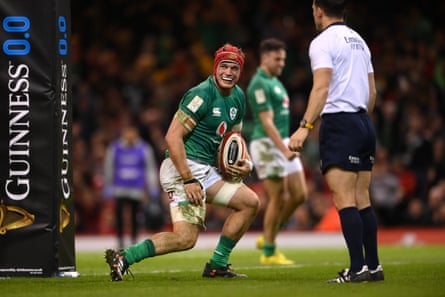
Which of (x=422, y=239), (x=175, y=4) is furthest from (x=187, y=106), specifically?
(x=175, y=4)

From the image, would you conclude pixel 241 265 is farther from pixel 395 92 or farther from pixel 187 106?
pixel 395 92

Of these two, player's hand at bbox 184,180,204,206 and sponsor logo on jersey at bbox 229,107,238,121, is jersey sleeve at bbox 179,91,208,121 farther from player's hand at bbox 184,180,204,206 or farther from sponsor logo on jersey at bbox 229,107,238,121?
player's hand at bbox 184,180,204,206

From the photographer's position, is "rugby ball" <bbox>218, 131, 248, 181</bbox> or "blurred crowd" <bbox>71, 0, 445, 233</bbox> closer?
"rugby ball" <bbox>218, 131, 248, 181</bbox>

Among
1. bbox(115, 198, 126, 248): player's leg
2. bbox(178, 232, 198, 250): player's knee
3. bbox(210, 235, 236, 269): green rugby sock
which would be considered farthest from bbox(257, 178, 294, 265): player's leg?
bbox(115, 198, 126, 248): player's leg

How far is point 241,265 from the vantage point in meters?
12.9

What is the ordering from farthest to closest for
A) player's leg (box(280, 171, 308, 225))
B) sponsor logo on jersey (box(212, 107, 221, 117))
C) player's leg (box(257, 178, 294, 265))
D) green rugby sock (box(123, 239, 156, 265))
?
1. player's leg (box(280, 171, 308, 225))
2. player's leg (box(257, 178, 294, 265))
3. sponsor logo on jersey (box(212, 107, 221, 117))
4. green rugby sock (box(123, 239, 156, 265))

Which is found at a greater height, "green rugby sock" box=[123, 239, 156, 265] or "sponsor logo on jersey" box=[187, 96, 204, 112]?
"sponsor logo on jersey" box=[187, 96, 204, 112]

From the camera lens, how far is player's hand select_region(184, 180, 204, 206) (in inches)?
379

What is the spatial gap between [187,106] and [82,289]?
6.48 ft

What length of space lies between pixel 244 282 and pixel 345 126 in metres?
1.66

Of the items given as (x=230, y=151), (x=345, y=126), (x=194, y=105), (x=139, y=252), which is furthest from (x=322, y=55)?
(x=139, y=252)

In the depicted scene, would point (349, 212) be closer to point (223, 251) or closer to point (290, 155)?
point (223, 251)

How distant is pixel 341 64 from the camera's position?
30.7 ft

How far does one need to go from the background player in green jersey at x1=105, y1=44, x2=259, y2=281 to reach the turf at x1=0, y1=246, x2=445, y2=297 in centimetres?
31
